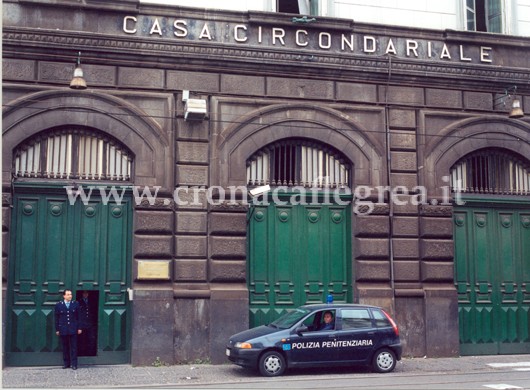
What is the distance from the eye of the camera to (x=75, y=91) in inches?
616

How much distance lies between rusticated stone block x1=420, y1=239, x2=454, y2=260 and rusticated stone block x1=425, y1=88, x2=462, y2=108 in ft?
12.3

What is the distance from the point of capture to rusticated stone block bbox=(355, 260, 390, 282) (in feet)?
55.0

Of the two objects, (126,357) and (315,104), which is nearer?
(126,357)

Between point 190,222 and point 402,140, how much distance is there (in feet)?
20.0

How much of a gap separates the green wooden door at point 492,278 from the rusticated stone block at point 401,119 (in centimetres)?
Result: 268

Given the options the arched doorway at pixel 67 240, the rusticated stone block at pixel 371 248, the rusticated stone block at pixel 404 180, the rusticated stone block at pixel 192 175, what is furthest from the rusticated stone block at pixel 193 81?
the rusticated stone block at pixel 371 248

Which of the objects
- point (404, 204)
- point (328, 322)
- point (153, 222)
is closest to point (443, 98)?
point (404, 204)

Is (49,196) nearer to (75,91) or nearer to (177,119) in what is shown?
(75,91)

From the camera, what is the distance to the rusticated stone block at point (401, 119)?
693 inches

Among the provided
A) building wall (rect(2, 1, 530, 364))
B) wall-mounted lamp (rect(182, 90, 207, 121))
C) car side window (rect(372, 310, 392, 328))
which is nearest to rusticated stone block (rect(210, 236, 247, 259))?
building wall (rect(2, 1, 530, 364))

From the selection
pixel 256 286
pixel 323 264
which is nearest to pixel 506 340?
pixel 323 264

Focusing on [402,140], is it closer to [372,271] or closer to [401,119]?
[401,119]

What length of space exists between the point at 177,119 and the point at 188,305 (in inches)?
179

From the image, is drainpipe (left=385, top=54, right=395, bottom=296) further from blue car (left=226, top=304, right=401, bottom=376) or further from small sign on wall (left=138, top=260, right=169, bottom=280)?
small sign on wall (left=138, top=260, right=169, bottom=280)
